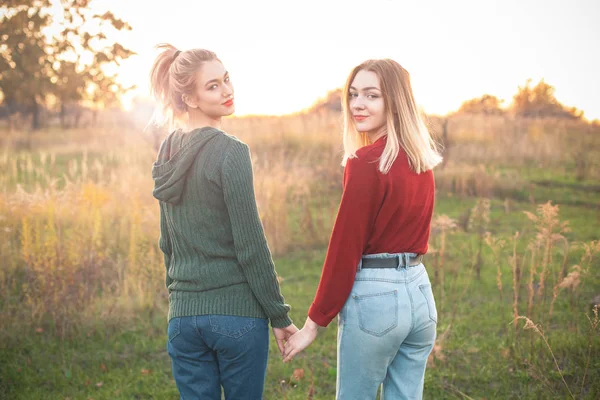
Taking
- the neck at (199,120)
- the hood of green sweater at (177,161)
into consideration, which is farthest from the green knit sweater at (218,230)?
the neck at (199,120)

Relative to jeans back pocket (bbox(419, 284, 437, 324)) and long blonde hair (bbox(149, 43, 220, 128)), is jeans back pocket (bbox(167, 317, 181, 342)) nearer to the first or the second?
long blonde hair (bbox(149, 43, 220, 128))

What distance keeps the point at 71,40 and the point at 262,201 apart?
3193 millimetres

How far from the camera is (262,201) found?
24.6 ft

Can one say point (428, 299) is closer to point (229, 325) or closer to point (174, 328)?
point (229, 325)

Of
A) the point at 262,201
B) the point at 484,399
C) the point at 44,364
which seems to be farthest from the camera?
the point at 262,201

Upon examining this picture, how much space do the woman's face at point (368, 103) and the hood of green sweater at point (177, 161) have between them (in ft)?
1.73

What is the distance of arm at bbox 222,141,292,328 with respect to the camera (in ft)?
6.41

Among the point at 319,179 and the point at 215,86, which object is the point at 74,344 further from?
the point at 319,179

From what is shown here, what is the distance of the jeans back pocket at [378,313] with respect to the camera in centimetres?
193

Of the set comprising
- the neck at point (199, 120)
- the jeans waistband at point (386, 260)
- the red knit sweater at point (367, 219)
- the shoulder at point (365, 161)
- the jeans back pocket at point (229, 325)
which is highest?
the neck at point (199, 120)

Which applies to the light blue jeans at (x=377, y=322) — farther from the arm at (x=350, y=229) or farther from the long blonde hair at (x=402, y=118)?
the long blonde hair at (x=402, y=118)

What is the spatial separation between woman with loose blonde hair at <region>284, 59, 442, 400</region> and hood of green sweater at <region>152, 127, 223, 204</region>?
0.53m

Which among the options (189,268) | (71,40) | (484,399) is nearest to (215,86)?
(189,268)

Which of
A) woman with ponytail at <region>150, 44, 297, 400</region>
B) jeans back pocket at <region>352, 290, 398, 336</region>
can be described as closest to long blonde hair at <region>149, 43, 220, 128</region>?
woman with ponytail at <region>150, 44, 297, 400</region>
